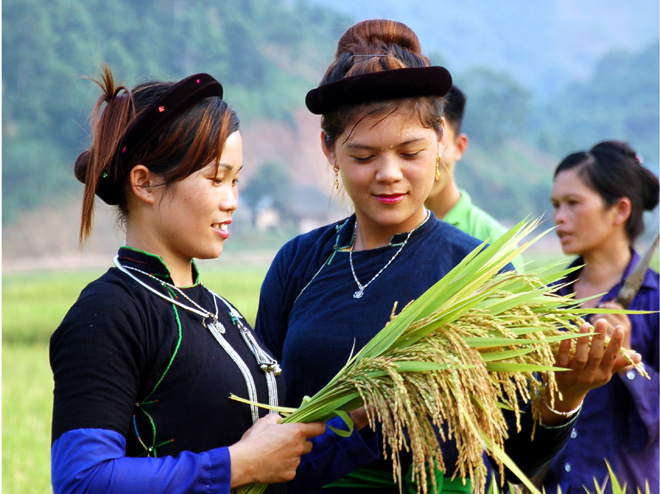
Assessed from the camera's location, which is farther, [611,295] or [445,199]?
[445,199]

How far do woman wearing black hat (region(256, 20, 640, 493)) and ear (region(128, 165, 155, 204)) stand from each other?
0.66 metres

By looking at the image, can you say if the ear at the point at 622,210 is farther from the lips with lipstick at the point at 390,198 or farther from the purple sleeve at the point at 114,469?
the purple sleeve at the point at 114,469

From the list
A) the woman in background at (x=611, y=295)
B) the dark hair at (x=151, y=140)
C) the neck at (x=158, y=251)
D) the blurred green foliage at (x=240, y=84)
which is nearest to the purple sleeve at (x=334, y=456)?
the neck at (x=158, y=251)

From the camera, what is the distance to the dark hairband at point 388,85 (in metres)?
2.50

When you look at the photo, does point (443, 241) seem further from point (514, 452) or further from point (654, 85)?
point (654, 85)

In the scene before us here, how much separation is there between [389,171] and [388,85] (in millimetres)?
257

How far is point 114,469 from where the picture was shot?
184cm

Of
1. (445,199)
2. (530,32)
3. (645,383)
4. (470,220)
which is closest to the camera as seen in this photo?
(645,383)

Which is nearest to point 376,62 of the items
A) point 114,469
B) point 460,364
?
point 460,364

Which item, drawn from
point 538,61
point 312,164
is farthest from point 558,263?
point 538,61

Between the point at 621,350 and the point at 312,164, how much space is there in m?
64.3

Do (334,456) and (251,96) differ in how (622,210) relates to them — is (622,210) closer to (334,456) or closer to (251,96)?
(334,456)

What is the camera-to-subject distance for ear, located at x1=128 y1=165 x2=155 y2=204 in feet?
7.18

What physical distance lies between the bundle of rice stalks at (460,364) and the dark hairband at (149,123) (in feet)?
2.47
